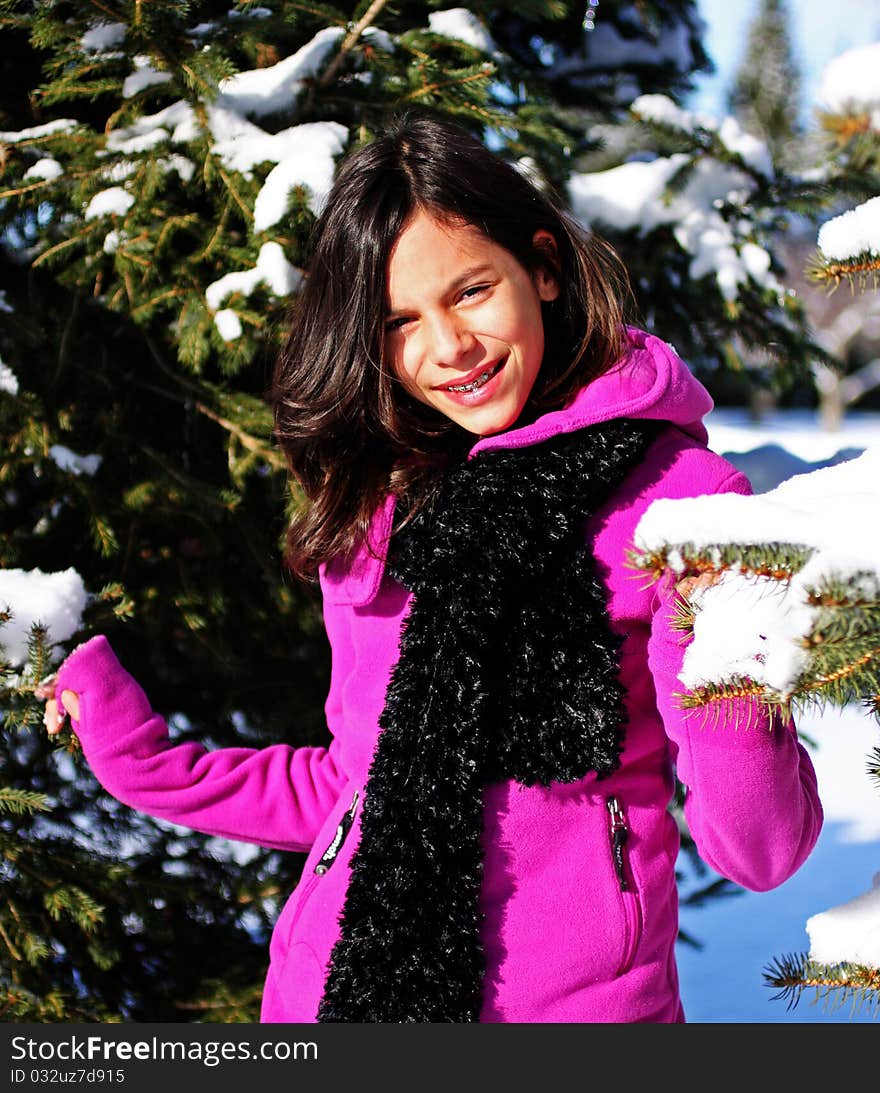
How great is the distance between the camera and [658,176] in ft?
9.09

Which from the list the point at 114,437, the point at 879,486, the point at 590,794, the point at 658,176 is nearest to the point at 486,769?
the point at 590,794

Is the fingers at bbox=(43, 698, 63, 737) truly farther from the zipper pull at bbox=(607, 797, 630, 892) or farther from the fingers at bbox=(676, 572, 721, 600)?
the fingers at bbox=(676, 572, 721, 600)

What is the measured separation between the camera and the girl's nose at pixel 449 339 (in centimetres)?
158

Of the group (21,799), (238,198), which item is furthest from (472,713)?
(238,198)

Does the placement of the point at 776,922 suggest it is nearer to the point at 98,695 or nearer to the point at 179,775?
the point at 179,775

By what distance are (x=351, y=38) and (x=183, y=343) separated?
77 centimetres

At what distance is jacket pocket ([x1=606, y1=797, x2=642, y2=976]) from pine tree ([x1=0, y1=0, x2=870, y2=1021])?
105 centimetres

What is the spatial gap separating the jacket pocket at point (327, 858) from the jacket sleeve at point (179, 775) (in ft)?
0.51

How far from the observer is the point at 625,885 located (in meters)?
1.50

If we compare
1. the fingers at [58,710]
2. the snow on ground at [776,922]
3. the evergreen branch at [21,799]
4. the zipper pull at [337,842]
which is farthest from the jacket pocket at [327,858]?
the snow on ground at [776,922]

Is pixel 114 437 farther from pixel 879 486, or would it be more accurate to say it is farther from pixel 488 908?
pixel 879 486

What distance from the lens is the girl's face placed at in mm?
1604

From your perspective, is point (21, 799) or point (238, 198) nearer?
point (21, 799)

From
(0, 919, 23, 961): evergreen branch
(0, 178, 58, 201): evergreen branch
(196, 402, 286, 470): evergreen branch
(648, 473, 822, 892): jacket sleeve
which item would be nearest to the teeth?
(648, 473, 822, 892): jacket sleeve
